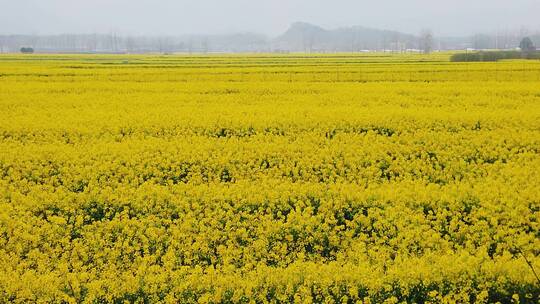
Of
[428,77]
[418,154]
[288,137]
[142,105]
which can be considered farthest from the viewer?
[428,77]

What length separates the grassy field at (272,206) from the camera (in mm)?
5387

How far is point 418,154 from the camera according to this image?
10523 mm

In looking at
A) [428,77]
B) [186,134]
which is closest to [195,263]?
[186,134]

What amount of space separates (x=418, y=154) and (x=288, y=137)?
2.94 metres

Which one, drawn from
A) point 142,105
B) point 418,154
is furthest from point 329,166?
point 142,105

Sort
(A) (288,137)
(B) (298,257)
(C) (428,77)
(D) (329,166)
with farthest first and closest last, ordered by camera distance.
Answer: (C) (428,77), (A) (288,137), (D) (329,166), (B) (298,257)

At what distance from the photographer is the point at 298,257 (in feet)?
20.3

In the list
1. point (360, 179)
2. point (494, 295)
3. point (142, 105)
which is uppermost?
point (142, 105)

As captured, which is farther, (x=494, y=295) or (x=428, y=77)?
(x=428, y=77)

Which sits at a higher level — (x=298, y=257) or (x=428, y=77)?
(x=428, y=77)

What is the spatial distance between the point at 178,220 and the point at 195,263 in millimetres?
1148

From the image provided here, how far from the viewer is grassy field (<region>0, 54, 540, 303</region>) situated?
17.7 feet

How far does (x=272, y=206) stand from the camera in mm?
7652

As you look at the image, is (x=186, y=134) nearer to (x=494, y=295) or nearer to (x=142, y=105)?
(x=142, y=105)
